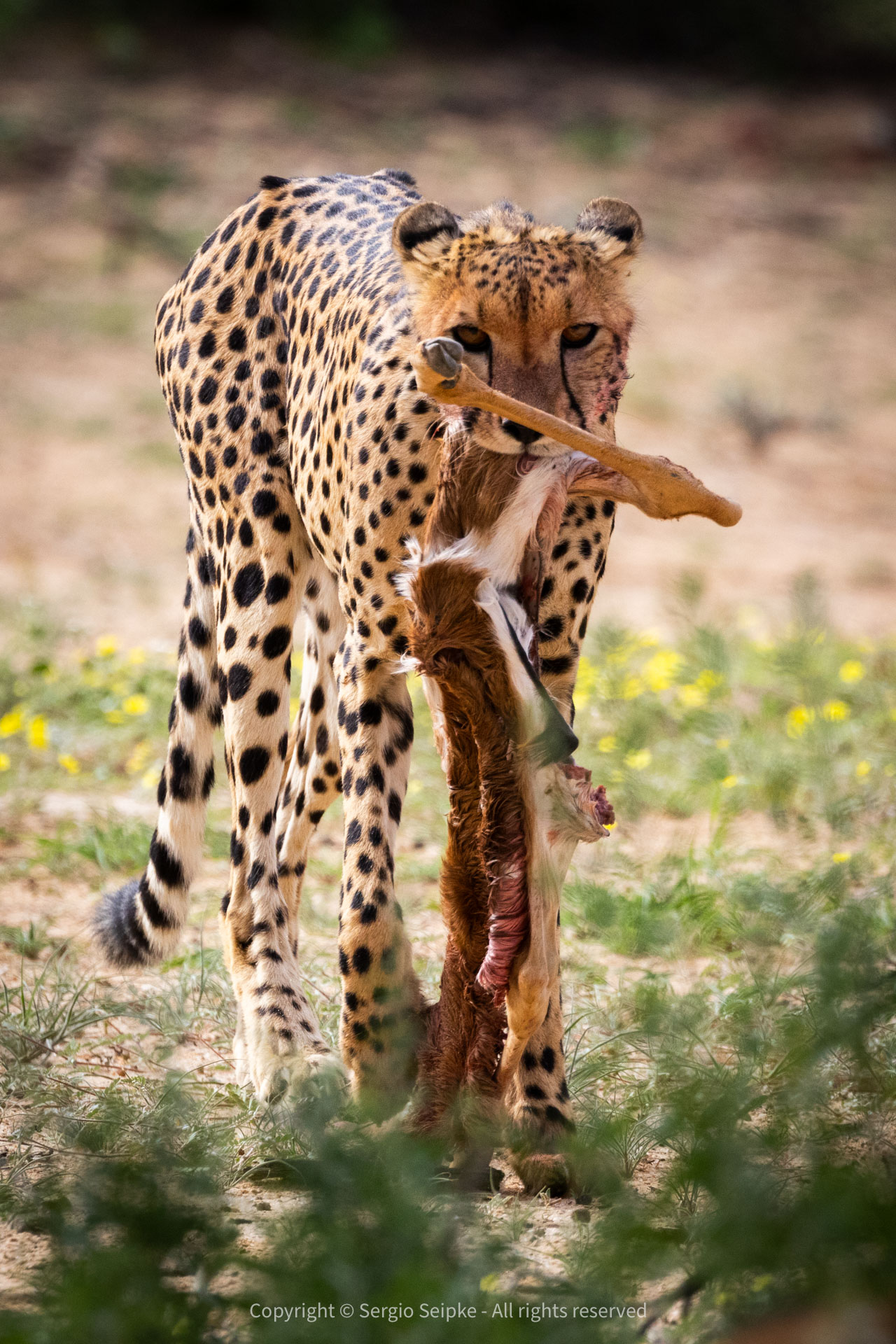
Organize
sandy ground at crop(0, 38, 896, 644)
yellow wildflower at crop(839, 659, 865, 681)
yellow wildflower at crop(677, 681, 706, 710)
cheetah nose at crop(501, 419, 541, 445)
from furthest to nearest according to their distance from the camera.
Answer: sandy ground at crop(0, 38, 896, 644) < yellow wildflower at crop(839, 659, 865, 681) < yellow wildflower at crop(677, 681, 706, 710) < cheetah nose at crop(501, 419, 541, 445)

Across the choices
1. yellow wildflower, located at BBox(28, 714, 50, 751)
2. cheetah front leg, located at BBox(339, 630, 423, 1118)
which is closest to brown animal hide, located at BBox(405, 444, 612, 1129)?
cheetah front leg, located at BBox(339, 630, 423, 1118)

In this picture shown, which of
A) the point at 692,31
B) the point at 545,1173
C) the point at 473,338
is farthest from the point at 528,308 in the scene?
the point at 692,31

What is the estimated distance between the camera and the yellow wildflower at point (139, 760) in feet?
15.1

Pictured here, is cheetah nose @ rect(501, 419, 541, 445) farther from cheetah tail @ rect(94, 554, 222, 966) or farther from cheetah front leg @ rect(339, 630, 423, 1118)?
cheetah tail @ rect(94, 554, 222, 966)

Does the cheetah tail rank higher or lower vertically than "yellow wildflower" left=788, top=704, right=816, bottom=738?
lower

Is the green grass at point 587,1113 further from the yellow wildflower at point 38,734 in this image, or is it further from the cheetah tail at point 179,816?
the cheetah tail at point 179,816

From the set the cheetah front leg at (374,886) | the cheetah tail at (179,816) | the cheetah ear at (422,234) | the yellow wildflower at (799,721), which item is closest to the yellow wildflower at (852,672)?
the yellow wildflower at (799,721)

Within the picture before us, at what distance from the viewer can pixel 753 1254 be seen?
1.62 m

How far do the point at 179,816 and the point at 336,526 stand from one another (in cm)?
81

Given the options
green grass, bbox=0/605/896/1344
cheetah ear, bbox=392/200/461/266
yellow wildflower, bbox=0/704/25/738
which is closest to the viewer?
green grass, bbox=0/605/896/1344

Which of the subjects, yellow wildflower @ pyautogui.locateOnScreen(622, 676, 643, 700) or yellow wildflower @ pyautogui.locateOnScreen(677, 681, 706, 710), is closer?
yellow wildflower @ pyautogui.locateOnScreen(622, 676, 643, 700)

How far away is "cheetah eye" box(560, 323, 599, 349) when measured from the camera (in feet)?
7.28

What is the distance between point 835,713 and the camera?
4.65 m

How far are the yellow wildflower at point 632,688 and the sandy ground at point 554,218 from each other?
Result: 1.43 metres
